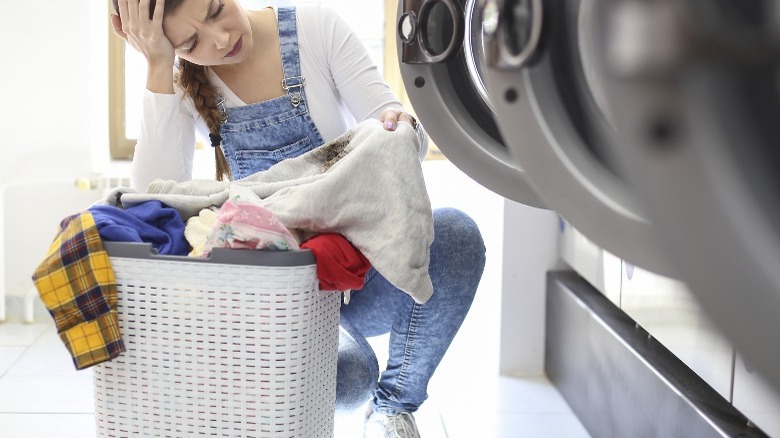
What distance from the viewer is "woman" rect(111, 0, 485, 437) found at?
1299 millimetres

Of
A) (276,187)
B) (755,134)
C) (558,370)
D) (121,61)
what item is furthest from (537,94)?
(121,61)

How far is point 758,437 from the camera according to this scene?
109cm

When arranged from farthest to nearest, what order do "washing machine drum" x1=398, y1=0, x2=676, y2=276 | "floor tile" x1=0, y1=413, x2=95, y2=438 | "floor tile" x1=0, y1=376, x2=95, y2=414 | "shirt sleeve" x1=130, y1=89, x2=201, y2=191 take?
"floor tile" x1=0, y1=376, x2=95, y2=414, "floor tile" x1=0, y1=413, x2=95, y2=438, "shirt sleeve" x1=130, y1=89, x2=201, y2=191, "washing machine drum" x1=398, y1=0, x2=676, y2=276

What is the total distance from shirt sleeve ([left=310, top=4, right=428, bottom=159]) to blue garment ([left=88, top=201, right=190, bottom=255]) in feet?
1.33

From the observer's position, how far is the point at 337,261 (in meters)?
1.03

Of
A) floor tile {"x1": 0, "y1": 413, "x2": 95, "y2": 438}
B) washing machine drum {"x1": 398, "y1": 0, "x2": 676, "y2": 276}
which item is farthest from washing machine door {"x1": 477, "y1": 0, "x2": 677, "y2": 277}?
floor tile {"x1": 0, "y1": 413, "x2": 95, "y2": 438}

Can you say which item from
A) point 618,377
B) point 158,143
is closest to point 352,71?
point 158,143

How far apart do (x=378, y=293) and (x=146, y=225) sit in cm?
40

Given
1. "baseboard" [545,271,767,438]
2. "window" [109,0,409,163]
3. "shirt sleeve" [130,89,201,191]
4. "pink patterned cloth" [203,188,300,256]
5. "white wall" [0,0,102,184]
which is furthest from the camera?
"window" [109,0,409,163]

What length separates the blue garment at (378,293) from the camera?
130 cm

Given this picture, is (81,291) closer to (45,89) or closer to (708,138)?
(708,138)

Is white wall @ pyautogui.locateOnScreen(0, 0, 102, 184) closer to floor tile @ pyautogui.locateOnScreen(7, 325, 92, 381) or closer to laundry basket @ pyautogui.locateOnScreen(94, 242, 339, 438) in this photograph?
floor tile @ pyautogui.locateOnScreen(7, 325, 92, 381)

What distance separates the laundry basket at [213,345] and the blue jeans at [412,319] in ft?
0.75

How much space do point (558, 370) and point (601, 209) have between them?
1.41 m
